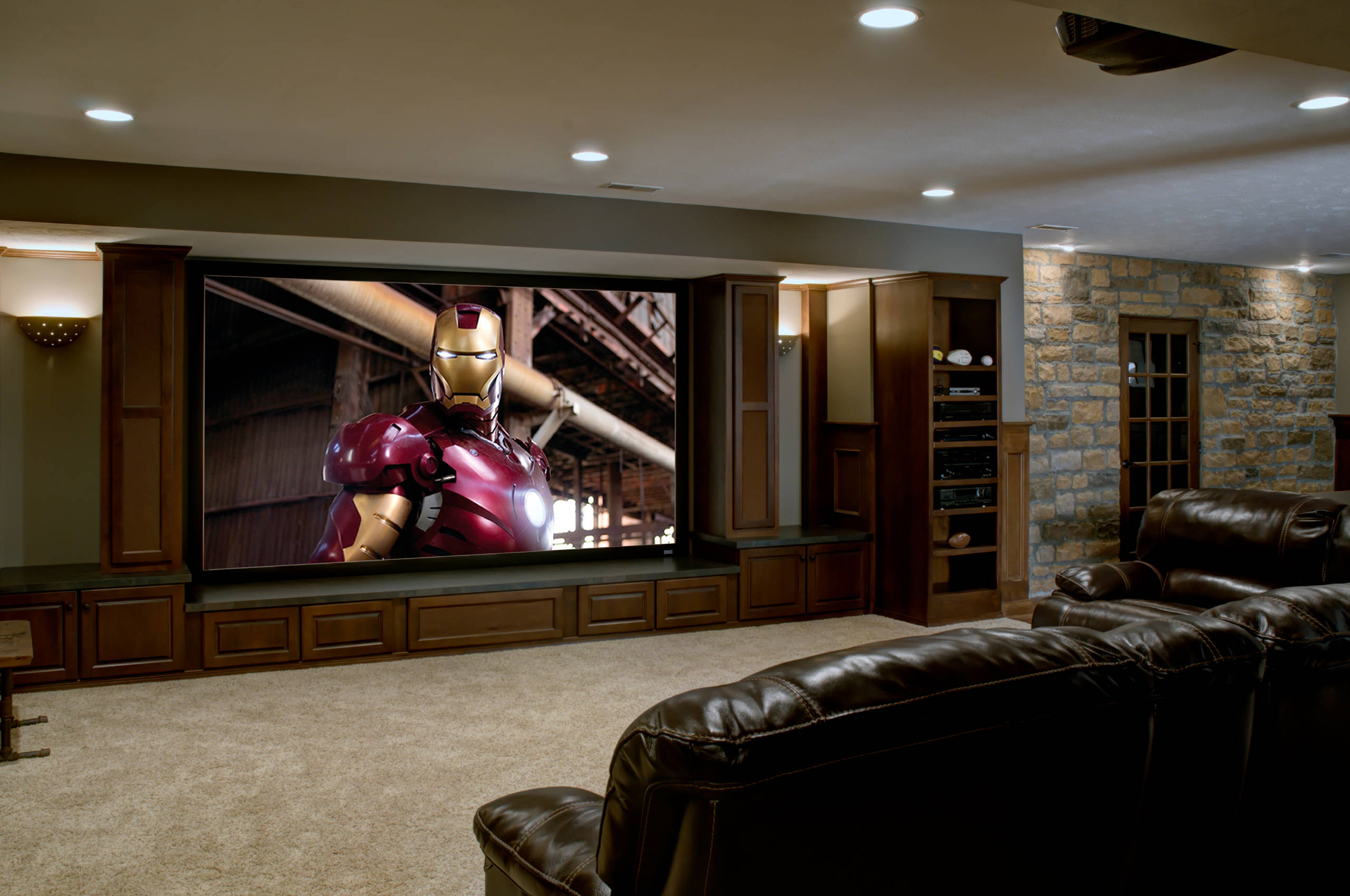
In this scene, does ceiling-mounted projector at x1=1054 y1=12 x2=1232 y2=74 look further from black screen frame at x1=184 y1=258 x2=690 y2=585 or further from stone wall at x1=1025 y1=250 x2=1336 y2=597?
stone wall at x1=1025 y1=250 x2=1336 y2=597

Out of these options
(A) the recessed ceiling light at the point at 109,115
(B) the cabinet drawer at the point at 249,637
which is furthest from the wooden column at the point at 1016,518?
(A) the recessed ceiling light at the point at 109,115

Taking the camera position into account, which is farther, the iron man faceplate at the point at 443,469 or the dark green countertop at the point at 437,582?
the iron man faceplate at the point at 443,469

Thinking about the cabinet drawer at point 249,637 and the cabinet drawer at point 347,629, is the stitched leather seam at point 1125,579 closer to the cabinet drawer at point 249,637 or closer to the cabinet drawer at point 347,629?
the cabinet drawer at point 347,629

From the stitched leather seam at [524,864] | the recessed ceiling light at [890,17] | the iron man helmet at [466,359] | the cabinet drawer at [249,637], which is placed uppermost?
the recessed ceiling light at [890,17]

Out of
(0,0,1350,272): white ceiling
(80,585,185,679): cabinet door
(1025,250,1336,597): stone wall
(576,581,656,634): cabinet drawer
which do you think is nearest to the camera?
(0,0,1350,272): white ceiling

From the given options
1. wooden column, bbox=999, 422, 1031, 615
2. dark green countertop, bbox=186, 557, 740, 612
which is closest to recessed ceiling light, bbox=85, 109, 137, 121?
dark green countertop, bbox=186, 557, 740, 612

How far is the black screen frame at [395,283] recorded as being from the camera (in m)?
5.23

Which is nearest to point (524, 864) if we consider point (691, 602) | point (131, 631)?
point (131, 631)

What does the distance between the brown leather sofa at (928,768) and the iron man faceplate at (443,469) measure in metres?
4.27

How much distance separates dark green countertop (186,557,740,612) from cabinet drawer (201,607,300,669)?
5 cm

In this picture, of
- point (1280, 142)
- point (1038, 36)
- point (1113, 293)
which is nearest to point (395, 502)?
point (1038, 36)

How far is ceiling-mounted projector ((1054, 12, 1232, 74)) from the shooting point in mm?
2537

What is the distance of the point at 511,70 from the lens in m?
3.17

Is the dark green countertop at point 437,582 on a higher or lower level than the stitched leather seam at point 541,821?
lower
